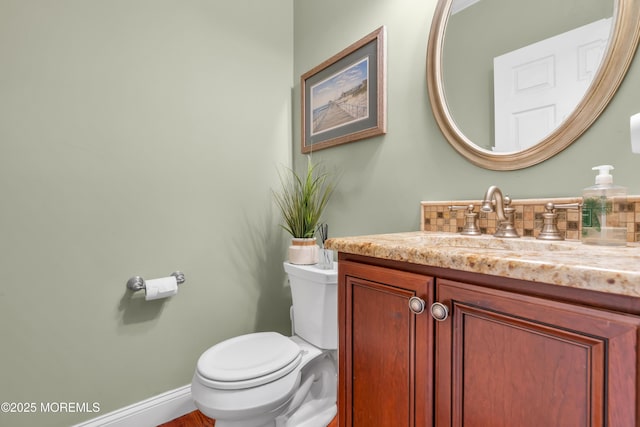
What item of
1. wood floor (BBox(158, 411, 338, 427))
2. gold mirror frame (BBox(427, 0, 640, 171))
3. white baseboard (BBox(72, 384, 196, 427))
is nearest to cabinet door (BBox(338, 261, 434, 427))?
gold mirror frame (BBox(427, 0, 640, 171))

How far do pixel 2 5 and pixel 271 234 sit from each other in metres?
1.44

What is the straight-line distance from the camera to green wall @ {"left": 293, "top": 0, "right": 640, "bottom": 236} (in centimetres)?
80

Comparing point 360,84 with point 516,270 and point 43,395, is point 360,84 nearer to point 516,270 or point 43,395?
point 516,270

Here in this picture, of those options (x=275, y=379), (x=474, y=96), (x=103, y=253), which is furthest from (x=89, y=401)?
(x=474, y=96)

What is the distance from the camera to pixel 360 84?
146cm

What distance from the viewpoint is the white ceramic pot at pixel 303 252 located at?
144cm

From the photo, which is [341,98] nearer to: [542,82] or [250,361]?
[542,82]

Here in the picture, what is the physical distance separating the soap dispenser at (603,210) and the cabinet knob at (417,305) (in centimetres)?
49

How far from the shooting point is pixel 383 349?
2.37ft

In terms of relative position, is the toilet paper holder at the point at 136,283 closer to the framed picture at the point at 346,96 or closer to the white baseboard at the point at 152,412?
the white baseboard at the point at 152,412

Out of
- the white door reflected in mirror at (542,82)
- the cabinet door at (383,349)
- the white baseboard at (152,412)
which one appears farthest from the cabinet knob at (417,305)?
the white baseboard at (152,412)

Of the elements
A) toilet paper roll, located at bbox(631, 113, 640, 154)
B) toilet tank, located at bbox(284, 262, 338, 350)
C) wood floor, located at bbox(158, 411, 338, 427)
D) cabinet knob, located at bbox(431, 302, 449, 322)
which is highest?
toilet paper roll, located at bbox(631, 113, 640, 154)

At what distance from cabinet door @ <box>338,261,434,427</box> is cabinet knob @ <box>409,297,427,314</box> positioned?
1 centimetres

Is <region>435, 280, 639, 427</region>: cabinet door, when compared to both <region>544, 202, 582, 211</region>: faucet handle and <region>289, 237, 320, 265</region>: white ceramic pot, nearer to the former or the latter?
<region>544, 202, 582, 211</region>: faucet handle
